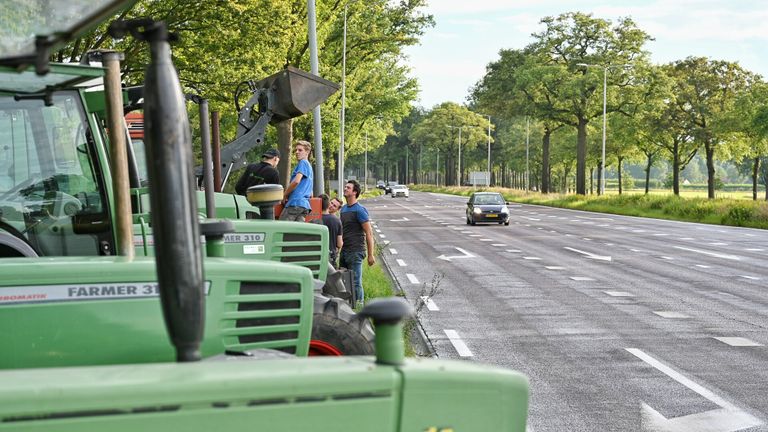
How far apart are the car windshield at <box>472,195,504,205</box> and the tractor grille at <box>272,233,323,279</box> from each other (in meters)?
35.1

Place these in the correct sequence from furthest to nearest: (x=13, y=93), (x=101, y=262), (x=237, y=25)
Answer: (x=237, y=25) → (x=13, y=93) → (x=101, y=262)

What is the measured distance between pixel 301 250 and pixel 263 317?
11.7 ft

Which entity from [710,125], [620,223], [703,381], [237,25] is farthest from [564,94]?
[703,381]

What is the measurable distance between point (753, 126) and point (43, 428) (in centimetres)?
6277

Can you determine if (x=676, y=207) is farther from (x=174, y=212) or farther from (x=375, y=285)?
(x=174, y=212)

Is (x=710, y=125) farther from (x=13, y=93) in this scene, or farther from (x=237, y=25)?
(x=13, y=93)

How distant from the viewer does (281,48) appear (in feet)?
85.9

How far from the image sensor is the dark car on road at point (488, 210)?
4194 centimetres

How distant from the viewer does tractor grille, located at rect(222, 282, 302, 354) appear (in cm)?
420

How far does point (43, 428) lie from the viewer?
7.18 feet

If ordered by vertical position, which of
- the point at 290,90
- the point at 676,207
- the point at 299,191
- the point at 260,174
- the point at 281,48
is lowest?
the point at 676,207

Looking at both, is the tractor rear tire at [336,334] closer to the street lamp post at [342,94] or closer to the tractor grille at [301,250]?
the tractor grille at [301,250]

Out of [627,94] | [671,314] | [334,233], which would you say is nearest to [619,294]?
[671,314]

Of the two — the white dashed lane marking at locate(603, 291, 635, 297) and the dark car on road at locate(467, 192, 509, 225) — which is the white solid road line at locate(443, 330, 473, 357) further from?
the dark car on road at locate(467, 192, 509, 225)
